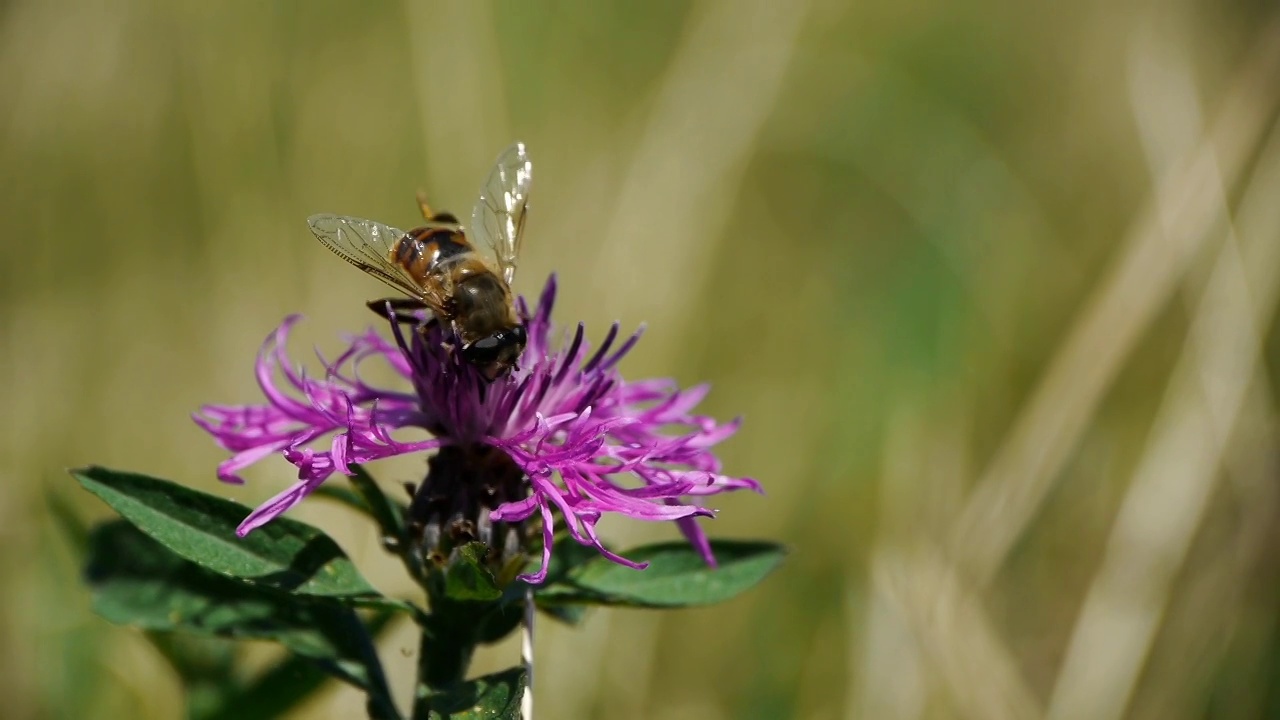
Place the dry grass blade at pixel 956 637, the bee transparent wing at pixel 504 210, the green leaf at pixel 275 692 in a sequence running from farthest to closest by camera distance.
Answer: the dry grass blade at pixel 956 637 < the bee transparent wing at pixel 504 210 < the green leaf at pixel 275 692

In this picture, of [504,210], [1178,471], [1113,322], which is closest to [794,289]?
[1113,322]

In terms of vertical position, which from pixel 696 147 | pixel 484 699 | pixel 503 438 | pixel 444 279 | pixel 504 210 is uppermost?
pixel 696 147

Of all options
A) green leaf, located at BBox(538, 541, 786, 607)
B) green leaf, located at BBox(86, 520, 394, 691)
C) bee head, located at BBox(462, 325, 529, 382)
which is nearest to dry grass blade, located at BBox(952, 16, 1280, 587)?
green leaf, located at BBox(538, 541, 786, 607)

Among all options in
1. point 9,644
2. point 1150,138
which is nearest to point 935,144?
point 1150,138

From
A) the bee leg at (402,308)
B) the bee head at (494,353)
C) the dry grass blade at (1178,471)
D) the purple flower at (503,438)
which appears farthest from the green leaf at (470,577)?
the dry grass blade at (1178,471)

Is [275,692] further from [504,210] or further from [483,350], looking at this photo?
[504,210]

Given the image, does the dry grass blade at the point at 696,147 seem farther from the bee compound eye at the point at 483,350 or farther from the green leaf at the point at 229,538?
the green leaf at the point at 229,538

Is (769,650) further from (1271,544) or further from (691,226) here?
(691,226)
